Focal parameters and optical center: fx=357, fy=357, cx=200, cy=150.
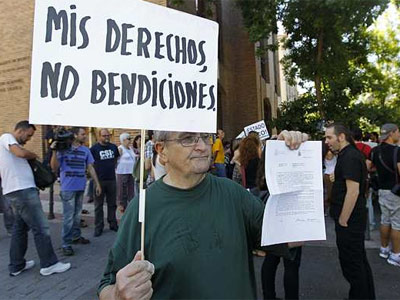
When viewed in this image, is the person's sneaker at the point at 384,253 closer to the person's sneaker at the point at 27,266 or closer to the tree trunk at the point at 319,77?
the person's sneaker at the point at 27,266

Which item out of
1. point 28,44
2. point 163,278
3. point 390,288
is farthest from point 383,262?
point 28,44

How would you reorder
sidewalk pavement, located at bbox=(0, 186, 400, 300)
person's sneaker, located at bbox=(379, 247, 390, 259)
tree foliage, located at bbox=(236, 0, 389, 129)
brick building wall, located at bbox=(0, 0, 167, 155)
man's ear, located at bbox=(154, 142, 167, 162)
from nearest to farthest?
1. man's ear, located at bbox=(154, 142, 167, 162)
2. sidewalk pavement, located at bbox=(0, 186, 400, 300)
3. person's sneaker, located at bbox=(379, 247, 390, 259)
4. tree foliage, located at bbox=(236, 0, 389, 129)
5. brick building wall, located at bbox=(0, 0, 167, 155)

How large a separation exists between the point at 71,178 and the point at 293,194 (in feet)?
15.6

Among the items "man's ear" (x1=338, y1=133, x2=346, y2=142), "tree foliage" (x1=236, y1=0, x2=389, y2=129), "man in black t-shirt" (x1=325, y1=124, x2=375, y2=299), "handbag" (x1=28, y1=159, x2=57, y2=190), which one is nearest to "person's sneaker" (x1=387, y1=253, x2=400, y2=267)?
"man in black t-shirt" (x1=325, y1=124, x2=375, y2=299)

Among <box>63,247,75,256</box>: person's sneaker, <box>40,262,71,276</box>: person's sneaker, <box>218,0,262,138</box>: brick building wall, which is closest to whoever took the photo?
<box>40,262,71,276</box>: person's sneaker

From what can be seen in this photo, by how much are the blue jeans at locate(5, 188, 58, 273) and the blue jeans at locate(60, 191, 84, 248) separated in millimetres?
783

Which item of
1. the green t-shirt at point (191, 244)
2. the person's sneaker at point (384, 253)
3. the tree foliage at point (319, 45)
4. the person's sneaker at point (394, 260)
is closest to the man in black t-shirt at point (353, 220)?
the person's sneaker at point (394, 260)

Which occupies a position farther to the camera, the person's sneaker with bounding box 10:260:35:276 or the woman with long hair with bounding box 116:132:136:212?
the woman with long hair with bounding box 116:132:136:212

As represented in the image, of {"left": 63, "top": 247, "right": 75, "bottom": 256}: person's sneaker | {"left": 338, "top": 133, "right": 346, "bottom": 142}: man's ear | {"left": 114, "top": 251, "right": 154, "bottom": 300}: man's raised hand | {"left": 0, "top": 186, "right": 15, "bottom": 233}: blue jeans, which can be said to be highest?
{"left": 338, "top": 133, "right": 346, "bottom": 142}: man's ear

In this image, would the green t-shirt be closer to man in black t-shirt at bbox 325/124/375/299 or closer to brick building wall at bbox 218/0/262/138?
man in black t-shirt at bbox 325/124/375/299

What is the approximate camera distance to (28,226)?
481cm

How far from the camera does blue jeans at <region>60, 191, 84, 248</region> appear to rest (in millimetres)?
5641

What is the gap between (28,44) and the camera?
12547 mm

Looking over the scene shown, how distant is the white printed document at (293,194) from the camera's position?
178 cm
